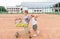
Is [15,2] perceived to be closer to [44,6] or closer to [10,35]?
[44,6]

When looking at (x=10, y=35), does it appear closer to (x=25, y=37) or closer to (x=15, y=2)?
(x=25, y=37)

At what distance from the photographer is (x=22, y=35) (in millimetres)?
8500

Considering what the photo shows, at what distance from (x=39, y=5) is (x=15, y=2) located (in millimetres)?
5141

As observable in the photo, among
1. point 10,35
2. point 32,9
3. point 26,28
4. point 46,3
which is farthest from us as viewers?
point 46,3

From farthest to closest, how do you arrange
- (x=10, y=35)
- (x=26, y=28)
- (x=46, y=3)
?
(x=46, y=3)
(x=10, y=35)
(x=26, y=28)

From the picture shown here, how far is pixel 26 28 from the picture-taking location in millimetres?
8062

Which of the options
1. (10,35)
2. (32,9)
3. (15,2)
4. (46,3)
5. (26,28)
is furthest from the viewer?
(15,2)

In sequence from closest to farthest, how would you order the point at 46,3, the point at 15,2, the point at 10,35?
the point at 10,35 < the point at 46,3 < the point at 15,2

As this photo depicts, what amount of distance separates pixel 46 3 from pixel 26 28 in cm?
2360

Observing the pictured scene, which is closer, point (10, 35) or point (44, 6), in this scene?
point (10, 35)

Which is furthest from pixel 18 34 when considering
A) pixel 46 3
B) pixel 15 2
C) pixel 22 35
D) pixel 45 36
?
pixel 15 2

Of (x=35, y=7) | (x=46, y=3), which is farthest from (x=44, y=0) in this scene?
(x=35, y=7)

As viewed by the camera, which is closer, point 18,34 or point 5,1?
point 18,34

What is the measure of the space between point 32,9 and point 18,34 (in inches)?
797
